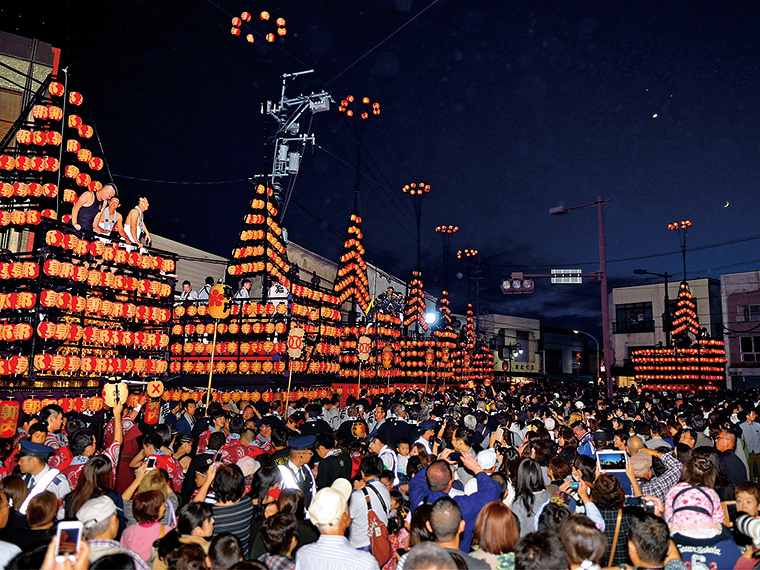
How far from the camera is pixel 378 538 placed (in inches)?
222

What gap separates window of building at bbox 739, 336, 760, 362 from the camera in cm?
5197

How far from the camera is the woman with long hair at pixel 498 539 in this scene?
13.7 feet

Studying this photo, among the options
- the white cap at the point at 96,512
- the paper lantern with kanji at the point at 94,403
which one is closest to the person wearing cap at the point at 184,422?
the white cap at the point at 96,512

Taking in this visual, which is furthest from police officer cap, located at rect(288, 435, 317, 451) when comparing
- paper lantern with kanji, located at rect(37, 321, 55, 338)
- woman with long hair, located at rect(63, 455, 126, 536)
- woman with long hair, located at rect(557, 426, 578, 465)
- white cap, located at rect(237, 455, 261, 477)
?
paper lantern with kanji, located at rect(37, 321, 55, 338)

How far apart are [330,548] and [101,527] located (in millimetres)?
1658

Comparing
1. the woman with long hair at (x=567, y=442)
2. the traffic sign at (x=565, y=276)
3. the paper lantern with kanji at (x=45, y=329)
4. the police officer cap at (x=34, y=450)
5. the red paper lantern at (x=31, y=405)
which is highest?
the traffic sign at (x=565, y=276)

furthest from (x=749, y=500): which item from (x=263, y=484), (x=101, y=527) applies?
(x=101, y=527)

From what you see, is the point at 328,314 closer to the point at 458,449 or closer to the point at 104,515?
the point at 458,449

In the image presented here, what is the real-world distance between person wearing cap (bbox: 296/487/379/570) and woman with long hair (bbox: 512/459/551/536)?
2170 mm

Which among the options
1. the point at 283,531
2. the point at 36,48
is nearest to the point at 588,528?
the point at 283,531

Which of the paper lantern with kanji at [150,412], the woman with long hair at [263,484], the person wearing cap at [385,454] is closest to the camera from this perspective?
Answer: the woman with long hair at [263,484]

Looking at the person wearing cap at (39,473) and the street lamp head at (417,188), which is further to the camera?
the street lamp head at (417,188)

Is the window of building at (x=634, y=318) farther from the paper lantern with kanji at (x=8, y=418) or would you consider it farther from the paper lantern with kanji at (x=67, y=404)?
the paper lantern with kanji at (x=8, y=418)

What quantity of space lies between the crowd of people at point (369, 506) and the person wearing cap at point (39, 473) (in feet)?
0.05
